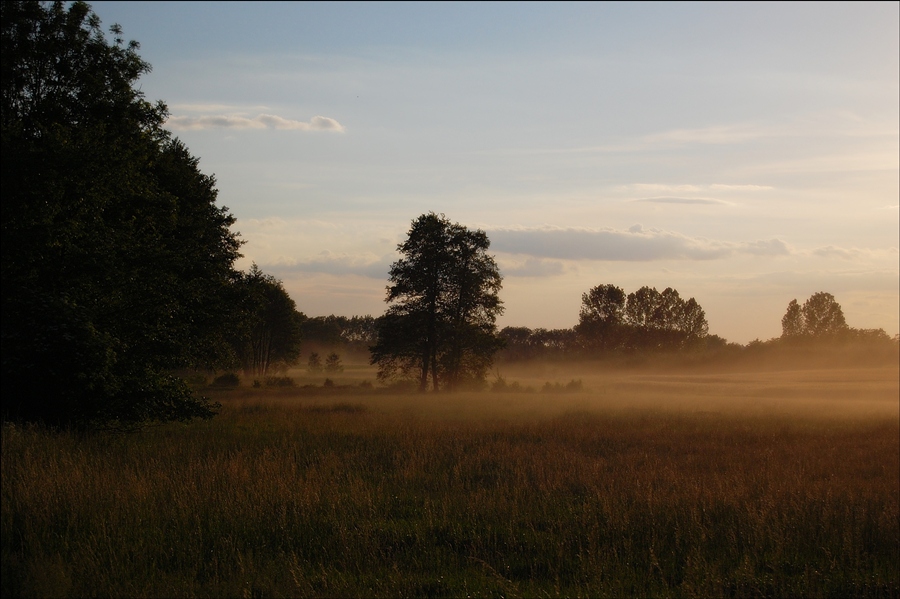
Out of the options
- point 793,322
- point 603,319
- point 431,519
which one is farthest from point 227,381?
point 793,322

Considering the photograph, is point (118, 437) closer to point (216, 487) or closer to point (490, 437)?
point (216, 487)

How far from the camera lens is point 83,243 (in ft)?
50.1

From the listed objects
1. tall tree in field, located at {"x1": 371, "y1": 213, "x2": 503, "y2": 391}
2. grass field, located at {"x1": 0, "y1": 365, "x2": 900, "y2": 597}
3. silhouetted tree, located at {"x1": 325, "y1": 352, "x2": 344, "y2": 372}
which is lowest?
silhouetted tree, located at {"x1": 325, "y1": 352, "x2": 344, "y2": 372}

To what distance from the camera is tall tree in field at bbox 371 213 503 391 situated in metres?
43.4

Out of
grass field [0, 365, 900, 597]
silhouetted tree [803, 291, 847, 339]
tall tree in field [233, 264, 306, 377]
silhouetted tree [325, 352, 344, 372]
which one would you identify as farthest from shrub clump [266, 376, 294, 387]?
silhouetted tree [803, 291, 847, 339]

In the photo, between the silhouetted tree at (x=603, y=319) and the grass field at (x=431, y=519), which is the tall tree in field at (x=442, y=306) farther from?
the silhouetted tree at (x=603, y=319)

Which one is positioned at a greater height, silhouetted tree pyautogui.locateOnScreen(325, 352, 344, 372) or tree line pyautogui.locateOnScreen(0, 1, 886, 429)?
tree line pyautogui.locateOnScreen(0, 1, 886, 429)

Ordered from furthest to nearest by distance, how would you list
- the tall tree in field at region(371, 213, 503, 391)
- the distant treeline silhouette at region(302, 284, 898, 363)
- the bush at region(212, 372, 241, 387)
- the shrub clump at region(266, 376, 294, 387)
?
1. the distant treeline silhouette at region(302, 284, 898, 363)
2. the bush at region(212, 372, 241, 387)
3. the shrub clump at region(266, 376, 294, 387)
4. the tall tree in field at region(371, 213, 503, 391)

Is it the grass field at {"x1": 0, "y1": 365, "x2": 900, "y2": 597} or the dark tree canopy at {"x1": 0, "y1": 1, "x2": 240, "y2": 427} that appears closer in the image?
the grass field at {"x1": 0, "y1": 365, "x2": 900, "y2": 597}

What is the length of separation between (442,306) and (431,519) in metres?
35.1

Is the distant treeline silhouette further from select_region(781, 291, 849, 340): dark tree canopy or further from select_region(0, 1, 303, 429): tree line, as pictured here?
select_region(0, 1, 303, 429): tree line

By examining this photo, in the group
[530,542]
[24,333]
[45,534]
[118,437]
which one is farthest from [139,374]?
[530,542]

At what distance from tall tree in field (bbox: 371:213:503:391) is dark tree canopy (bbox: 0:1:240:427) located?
22.5 m

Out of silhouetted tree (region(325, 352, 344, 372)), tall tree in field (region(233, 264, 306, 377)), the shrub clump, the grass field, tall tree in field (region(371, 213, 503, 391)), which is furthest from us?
silhouetted tree (region(325, 352, 344, 372))
